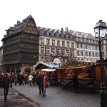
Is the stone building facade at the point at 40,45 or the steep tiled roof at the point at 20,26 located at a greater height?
the steep tiled roof at the point at 20,26

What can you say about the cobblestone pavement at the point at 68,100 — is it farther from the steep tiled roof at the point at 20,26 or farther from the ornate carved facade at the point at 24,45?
the steep tiled roof at the point at 20,26

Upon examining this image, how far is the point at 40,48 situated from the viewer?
257 feet

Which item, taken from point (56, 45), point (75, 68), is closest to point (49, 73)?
point (75, 68)

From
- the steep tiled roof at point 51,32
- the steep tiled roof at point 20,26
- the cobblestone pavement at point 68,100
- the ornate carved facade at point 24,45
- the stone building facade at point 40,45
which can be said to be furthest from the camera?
the steep tiled roof at point 51,32

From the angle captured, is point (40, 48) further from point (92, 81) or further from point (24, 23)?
point (92, 81)

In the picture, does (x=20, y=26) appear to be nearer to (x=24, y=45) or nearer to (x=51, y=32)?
(x=24, y=45)

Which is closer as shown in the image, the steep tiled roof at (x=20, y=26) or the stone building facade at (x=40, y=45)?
the stone building facade at (x=40, y=45)

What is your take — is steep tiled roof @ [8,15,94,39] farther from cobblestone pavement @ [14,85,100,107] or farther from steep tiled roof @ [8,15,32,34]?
cobblestone pavement @ [14,85,100,107]

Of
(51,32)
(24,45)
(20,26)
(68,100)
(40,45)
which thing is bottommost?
(68,100)

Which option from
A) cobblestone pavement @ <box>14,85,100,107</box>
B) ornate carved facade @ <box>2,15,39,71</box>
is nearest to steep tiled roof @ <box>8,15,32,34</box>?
ornate carved facade @ <box>2,15,39,71</box>

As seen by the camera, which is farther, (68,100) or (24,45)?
(24,45)

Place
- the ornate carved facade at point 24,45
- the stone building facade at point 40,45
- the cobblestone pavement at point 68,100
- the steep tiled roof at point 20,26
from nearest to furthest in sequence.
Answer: the cobblestone pavement at point 68,100 → the ornate carved facade at point 24,45 → the stone building facade at point 40,45 → the steep tiled roof at point 20,26

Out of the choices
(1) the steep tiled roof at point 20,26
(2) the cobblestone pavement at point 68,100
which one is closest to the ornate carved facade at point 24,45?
(1) the steep tiled roof at point 20,26

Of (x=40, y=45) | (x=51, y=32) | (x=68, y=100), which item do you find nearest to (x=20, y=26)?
(x=40, y=45)
